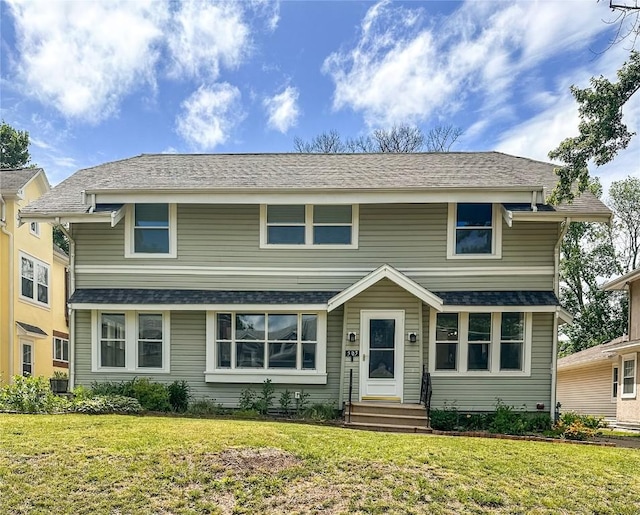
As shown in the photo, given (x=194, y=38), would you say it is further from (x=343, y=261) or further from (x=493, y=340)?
(x=493, y=340)

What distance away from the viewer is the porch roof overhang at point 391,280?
→ 416 inches

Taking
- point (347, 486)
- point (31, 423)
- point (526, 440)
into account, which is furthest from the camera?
point (526, 440)

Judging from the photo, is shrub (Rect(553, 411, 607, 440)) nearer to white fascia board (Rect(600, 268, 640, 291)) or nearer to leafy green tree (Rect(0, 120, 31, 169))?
white fascia board (Rect(600, 268, 640, 291))

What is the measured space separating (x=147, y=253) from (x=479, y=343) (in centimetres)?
857

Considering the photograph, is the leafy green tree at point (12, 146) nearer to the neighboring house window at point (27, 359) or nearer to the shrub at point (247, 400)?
the neighboring house window at point (27, 359)

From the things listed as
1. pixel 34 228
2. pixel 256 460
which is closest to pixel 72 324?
pixel 256 460

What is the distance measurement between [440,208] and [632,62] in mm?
4923

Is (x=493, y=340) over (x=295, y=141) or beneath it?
beneath

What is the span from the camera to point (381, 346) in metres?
11.0

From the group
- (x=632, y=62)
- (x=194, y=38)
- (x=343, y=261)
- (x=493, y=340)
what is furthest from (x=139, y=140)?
(x=632, y=62)

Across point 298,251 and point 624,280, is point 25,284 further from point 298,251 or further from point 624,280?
point 624,280

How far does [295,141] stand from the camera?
30.8m

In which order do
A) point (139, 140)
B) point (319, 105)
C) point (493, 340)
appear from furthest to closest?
point (319, 105)
point (139, 140)
point (493, 340)

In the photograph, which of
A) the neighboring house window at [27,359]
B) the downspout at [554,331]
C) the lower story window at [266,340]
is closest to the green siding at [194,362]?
the lower story window at [266,340]
